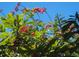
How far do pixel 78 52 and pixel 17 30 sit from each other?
0.43 m

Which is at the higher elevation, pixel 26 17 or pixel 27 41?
pixel 26 17

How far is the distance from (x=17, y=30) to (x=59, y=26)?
29 cm

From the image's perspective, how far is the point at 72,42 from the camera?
4.17 feet

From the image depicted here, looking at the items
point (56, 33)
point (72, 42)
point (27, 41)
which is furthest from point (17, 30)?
point (72, 42)

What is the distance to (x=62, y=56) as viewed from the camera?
4.31 ft

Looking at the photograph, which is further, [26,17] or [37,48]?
[26,17]

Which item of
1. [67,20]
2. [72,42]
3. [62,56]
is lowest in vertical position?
[62,56]

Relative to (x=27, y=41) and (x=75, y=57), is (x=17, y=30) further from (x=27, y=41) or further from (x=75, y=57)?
(x=75, y=57)

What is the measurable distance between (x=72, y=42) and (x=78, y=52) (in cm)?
8

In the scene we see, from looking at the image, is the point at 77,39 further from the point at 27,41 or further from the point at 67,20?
the point at 27,41

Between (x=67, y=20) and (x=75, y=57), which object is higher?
(x=67, y=20)

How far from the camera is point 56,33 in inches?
52.3

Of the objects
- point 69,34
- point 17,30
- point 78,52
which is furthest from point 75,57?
point 17,30

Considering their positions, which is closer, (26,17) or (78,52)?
(78,52)
